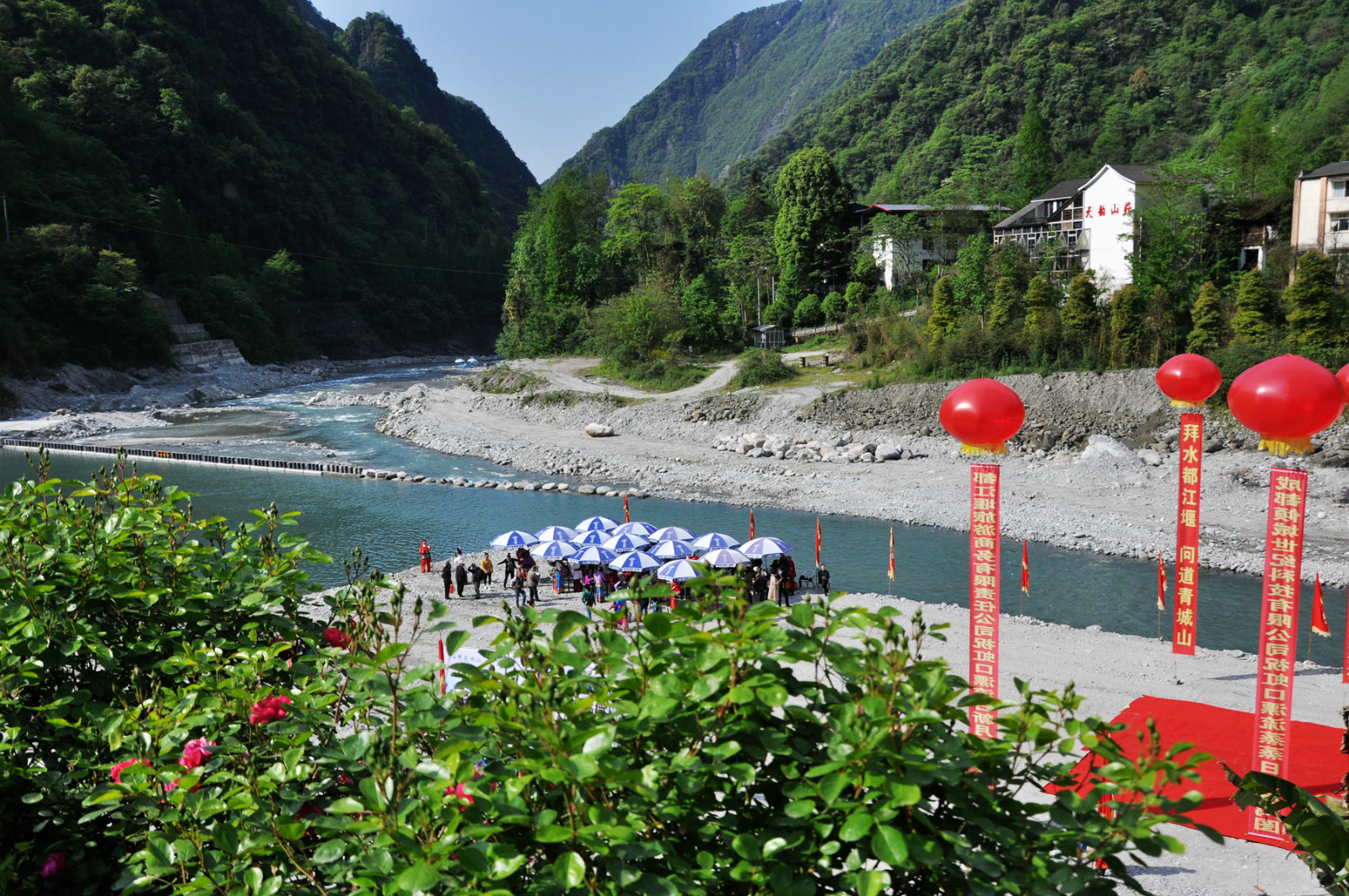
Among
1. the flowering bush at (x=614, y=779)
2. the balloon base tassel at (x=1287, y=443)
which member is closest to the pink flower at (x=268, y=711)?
the flowering bush at (x=614, y=779)

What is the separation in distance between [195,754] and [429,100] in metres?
150

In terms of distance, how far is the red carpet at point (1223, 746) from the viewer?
8.05m

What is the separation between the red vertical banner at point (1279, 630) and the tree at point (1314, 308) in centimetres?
2267

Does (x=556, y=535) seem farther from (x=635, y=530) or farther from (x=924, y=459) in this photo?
(x=924, y=459)

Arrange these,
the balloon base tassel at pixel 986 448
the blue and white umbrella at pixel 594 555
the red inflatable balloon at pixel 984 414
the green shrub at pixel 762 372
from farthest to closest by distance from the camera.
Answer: the green shrub at pixel 762 372 < the blue and white umbrella at pixel 594 555 < the balloon base tassel at pixel 986 448 < the red inflatable balloon at pixel 984 414

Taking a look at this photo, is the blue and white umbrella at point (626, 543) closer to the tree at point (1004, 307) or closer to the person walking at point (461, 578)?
the person walking at point (461, 578)

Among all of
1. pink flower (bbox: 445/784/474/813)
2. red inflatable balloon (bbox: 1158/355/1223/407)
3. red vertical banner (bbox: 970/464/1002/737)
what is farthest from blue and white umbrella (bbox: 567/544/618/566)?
pink flower (bbox: 445/784/474/813)

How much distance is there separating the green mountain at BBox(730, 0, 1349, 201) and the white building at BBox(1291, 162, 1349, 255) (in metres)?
8.19

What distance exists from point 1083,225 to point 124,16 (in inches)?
2757

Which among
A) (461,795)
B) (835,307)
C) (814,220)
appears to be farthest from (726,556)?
(814,220)

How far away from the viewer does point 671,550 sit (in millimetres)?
15070

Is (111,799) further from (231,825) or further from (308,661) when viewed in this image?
(308,661)

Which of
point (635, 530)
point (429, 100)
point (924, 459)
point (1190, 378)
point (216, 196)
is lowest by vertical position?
point (924, 459)

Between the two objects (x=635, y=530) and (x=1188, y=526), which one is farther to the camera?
(x=635, y=530)
